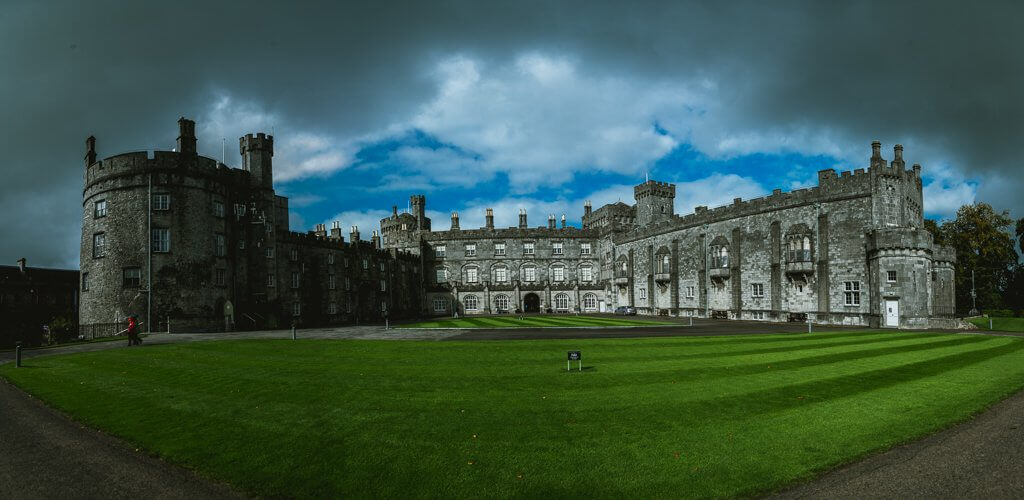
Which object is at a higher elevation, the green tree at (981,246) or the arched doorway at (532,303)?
the green tree at (981,246)

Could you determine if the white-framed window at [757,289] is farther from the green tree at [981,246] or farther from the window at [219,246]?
the window at [219,246]

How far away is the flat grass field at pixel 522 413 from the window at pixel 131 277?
18.0 m

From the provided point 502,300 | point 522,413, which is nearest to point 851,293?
point 522,413

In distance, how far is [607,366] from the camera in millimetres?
Result: 17266

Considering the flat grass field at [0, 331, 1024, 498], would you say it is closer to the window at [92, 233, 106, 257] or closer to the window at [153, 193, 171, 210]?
the window at [153, 193, 171, 210]

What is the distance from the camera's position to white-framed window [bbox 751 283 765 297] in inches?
1964

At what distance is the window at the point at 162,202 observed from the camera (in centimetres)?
3781

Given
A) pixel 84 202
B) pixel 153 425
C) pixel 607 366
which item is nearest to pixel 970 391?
pixel 607 366

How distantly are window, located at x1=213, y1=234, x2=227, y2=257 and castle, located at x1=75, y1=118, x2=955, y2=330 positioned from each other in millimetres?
125

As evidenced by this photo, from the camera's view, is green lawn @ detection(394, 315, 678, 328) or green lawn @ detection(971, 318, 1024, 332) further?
green lawn @ detection(394, 315, 678, 328)

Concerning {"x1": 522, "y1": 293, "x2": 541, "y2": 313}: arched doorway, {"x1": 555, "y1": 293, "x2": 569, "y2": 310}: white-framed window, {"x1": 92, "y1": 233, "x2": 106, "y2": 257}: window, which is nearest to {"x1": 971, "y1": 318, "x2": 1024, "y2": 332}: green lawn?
{"x1": 555, "y1": 293, "x2": 569, "y2": 310}: white-framed window

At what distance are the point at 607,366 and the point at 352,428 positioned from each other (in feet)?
31.5

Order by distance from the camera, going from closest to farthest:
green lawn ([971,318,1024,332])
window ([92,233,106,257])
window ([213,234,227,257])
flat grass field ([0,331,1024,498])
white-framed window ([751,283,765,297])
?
flat grass field ([0,331,1024,498]) → green lawn ([971,318,1024,332]) → window ([92,233,106,257]) → window ([213,234,227,257]) → white-framed window ([751,283,765,297])

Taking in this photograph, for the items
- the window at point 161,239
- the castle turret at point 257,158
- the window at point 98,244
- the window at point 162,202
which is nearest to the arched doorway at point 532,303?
the castle turret at point 257,158
